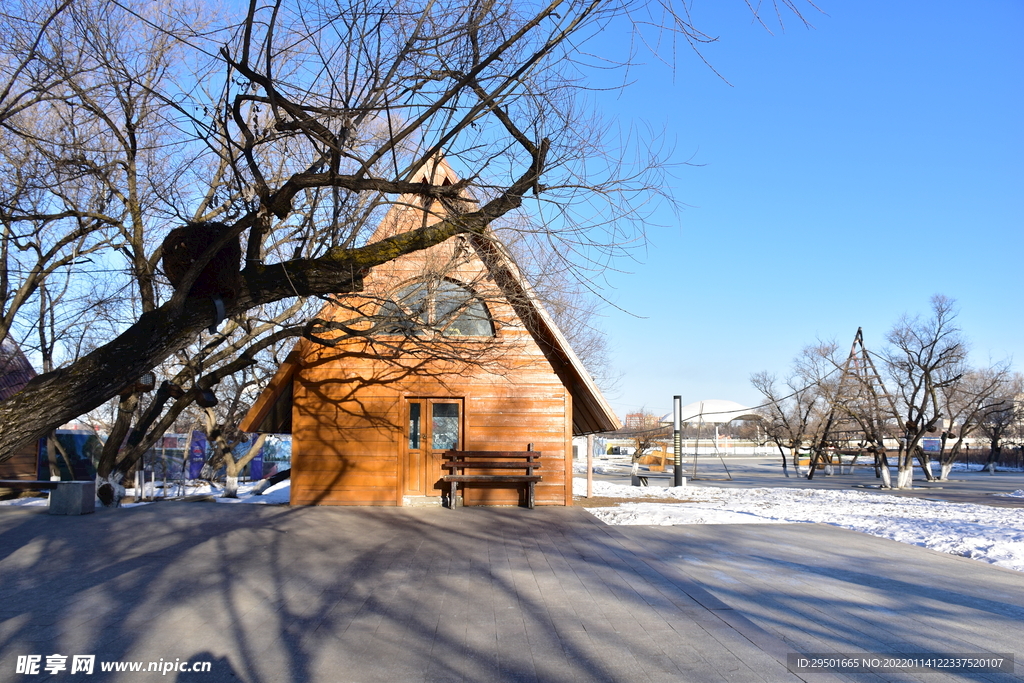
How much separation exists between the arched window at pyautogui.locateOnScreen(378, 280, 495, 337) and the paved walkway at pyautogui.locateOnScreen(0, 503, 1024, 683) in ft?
10.9

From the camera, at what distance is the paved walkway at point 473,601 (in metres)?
4.74

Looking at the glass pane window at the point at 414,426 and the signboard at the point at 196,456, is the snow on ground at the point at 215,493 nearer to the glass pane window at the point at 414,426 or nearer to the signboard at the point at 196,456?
the glass pane window at the point at 414,426

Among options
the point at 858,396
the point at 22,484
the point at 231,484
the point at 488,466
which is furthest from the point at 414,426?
the point at 858,396

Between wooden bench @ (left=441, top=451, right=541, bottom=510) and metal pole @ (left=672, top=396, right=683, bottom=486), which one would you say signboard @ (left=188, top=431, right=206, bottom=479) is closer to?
metal pole @ (left=672, top=396, right=683, bottom=486)

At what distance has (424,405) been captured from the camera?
13180 millimetres

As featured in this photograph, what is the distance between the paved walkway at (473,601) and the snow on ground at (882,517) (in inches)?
40.4

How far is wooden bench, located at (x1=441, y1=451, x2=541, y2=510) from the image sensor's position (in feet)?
40.9

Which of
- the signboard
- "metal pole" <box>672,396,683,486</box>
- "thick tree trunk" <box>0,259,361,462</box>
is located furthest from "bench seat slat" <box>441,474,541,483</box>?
the signboard

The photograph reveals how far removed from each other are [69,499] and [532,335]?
8327mm

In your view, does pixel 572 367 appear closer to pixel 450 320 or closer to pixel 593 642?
pixel 450 320

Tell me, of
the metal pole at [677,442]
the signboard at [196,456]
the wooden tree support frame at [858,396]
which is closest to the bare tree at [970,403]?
the wooden tree support frame at [858,396]

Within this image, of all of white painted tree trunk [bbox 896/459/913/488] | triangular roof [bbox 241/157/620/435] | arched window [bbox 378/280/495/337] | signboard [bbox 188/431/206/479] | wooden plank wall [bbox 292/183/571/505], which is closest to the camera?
triangular roof [bbox 241/157/620/435]

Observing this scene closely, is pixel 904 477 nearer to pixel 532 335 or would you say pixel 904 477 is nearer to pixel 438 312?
pixel 532 335

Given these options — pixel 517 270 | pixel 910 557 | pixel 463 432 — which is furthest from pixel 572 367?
pixel 910 557
